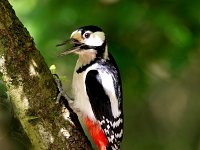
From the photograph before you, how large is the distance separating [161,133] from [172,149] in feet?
0.67

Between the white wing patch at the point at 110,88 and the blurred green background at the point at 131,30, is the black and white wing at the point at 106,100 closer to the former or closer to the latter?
the white wing patch at the point at 110,88

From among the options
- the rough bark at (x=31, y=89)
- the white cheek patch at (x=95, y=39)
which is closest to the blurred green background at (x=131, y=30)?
the white cheek patch at (x=95, y=39)

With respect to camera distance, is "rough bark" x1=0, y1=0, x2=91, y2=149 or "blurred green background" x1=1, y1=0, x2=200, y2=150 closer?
"rough bark" x1=0, y1=0, x2=91, y2=149

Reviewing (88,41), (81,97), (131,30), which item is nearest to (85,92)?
(81,97)

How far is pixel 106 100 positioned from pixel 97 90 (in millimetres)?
70

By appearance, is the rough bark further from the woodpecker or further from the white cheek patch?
the white cheek patch

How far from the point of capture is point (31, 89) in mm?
2521

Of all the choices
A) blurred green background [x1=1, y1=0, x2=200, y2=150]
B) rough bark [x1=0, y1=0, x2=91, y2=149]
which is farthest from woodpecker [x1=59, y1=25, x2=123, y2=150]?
blurred green background [x1=1, y1=0, x2=200, y2=150]

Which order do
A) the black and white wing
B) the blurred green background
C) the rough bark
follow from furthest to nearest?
the blurred green background < the black and white wing < the rough bark

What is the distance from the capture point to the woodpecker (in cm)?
311

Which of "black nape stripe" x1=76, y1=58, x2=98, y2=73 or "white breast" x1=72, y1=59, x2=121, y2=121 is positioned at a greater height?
"black nape stripe" x1=76, y1=58, x2=98, y2=73

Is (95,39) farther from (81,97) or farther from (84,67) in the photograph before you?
(81,97)

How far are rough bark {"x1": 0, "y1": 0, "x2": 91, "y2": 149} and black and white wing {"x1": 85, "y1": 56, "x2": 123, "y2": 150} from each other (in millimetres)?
470

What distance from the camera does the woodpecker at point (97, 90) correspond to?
3113mm
